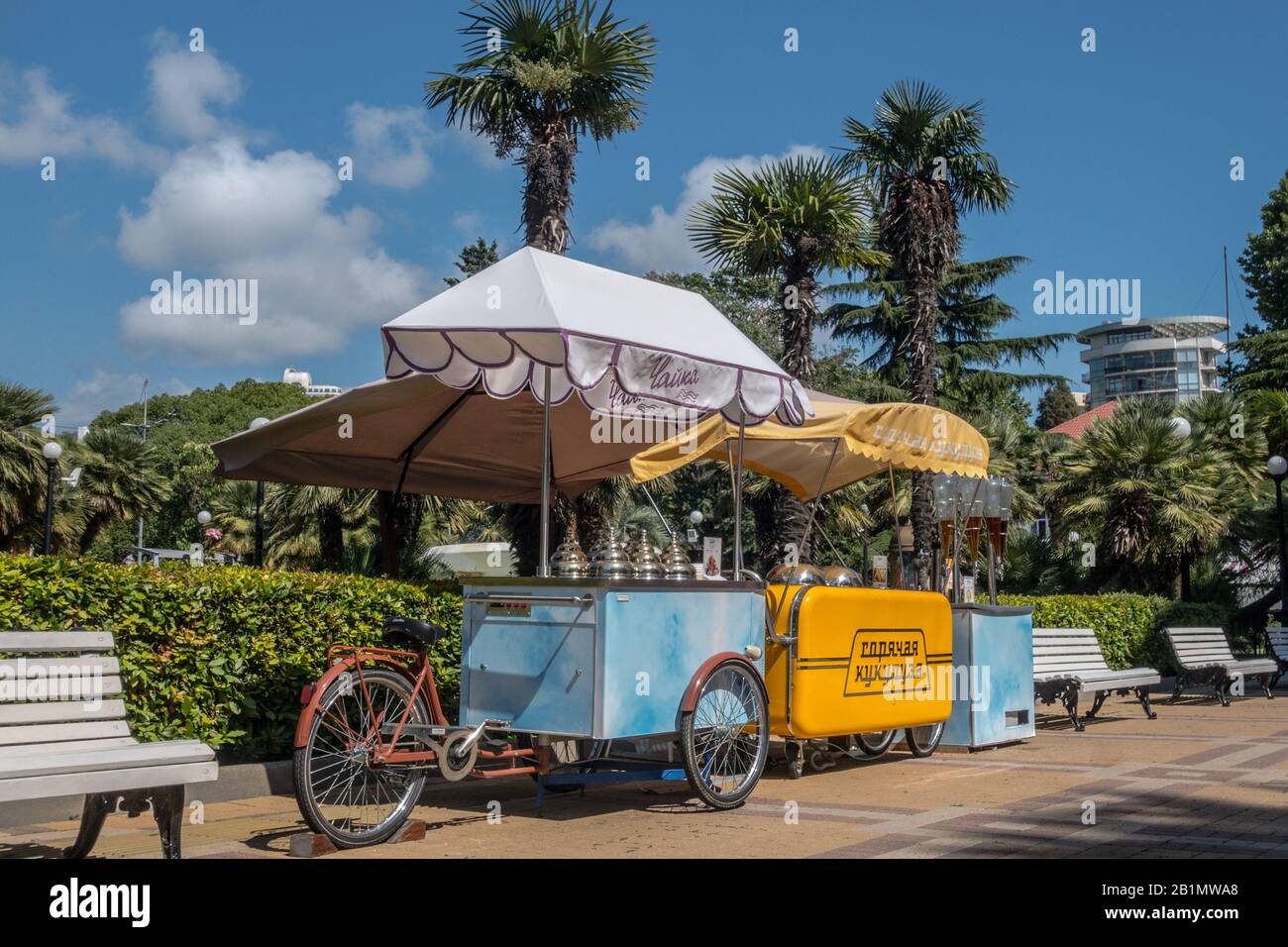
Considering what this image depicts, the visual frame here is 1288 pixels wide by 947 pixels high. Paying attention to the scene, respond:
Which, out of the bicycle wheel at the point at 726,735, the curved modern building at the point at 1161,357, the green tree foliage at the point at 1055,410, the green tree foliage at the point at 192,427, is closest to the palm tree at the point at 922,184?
the bicycle wheel at the point at 726,735

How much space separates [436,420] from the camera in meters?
10.3

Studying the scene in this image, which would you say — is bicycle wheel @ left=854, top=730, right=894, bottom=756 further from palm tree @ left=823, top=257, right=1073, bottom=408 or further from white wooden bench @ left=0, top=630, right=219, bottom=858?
palm tree @ left=823, top=257, right=1073, bottom=408

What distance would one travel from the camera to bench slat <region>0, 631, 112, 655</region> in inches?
205

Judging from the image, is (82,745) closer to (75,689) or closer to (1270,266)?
(75,689)

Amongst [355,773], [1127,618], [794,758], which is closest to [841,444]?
[794,758]

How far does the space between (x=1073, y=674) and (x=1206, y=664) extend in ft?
13.6

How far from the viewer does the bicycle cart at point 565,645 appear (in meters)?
6.55

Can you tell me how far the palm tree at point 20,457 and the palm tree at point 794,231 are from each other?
16122 millimetres

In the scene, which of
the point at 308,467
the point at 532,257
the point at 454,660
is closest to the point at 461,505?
the point at 308,467

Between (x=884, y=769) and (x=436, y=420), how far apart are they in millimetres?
4652

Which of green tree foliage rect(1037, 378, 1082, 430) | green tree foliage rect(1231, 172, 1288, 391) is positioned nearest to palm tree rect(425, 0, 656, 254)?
green tree foliage rect(1231, 172, 1288, 391)

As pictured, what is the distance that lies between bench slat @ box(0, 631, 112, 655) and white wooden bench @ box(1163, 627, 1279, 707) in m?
13.9

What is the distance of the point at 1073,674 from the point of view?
521 inches

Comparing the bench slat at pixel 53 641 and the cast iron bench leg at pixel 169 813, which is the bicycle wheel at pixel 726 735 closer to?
the cast iron bench leg at pixel 169 813
